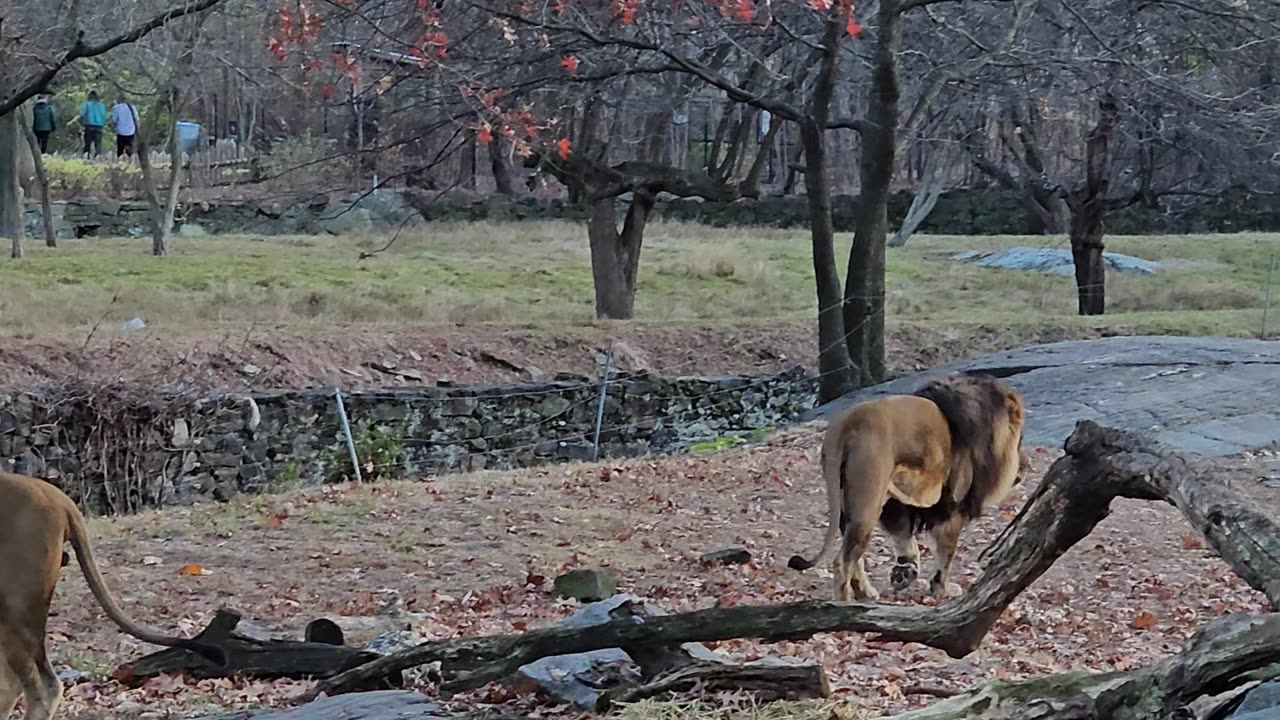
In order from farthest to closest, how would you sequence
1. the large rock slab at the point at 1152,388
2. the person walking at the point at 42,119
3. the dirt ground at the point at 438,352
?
the person walking at the point at 42,119, the dirt ground at the point at 438,352, the large rock slab at the point at 1152,388

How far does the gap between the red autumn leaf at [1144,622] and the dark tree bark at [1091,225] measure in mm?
17913

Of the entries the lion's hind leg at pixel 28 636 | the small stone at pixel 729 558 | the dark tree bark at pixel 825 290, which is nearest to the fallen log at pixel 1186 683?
the lion's hind leg at pixel 28 636

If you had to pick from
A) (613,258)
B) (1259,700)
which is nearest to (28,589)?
(1259,700)

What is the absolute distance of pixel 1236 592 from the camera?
937cm

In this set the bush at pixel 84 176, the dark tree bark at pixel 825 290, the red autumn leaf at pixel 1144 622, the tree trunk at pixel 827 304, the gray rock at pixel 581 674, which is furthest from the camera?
the bush at pixel 84 176

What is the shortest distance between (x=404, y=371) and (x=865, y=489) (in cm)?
1113

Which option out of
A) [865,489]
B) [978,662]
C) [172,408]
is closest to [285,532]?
[172,408]

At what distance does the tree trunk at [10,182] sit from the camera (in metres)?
26.5

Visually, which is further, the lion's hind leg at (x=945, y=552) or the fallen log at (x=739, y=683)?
the lion's hind leg at (x=945, y=552)

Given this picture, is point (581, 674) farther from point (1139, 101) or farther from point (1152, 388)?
point (1139, 101)

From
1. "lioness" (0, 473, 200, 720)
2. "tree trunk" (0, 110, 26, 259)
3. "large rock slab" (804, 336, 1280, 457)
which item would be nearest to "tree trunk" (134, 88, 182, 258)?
"tree trunk" (0, 110, 26, 259)

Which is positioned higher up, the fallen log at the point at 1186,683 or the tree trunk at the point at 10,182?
the tree trunk at the point at 10,182

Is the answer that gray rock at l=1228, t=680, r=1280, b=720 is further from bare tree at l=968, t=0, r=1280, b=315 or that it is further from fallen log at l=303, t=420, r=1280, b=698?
bare tree at l=968, t=0, r=1280, b=315

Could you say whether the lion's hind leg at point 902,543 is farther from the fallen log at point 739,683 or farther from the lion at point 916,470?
the fallen log at point 739,683
